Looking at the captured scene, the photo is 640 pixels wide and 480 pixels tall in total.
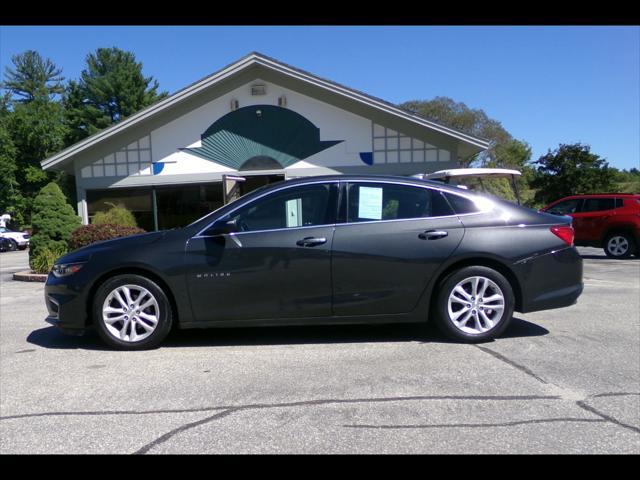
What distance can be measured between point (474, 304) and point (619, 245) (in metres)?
10.6

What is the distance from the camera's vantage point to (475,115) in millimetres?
46500

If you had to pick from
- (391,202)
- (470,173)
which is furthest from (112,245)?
(470,173)

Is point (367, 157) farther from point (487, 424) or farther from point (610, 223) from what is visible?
point (487, 424)

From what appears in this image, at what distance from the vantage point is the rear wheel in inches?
531

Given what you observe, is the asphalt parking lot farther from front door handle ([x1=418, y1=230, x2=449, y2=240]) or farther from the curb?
the curb

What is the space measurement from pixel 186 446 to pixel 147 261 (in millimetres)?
2330

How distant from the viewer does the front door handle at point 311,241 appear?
4984 mm

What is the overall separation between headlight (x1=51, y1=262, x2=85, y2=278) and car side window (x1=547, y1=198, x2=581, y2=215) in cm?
1275

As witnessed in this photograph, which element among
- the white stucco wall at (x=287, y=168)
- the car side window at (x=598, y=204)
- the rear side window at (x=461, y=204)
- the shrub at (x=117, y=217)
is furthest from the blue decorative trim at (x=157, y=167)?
the car side window at (x=598, y=204)

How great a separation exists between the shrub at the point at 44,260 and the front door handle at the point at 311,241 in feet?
27.0

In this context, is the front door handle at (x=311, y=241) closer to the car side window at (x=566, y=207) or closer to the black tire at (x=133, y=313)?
the black tire at (x=133, y=313)

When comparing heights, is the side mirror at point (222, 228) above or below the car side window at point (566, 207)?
below
